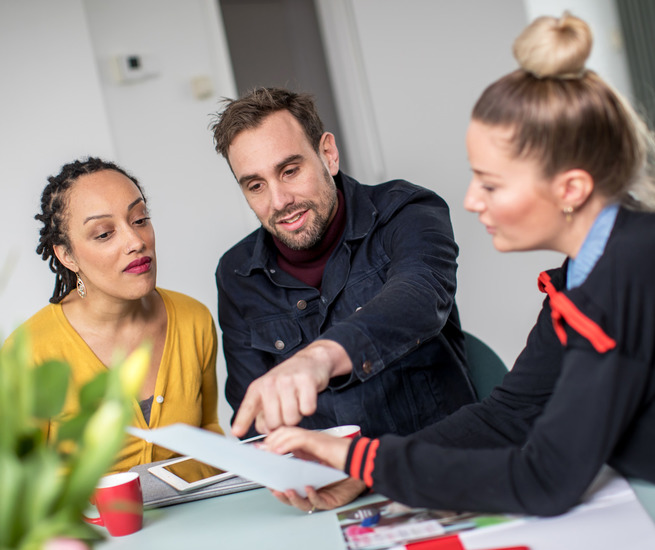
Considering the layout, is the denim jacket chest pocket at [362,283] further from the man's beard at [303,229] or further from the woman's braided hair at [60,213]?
the woman's braided hair at [60,213]

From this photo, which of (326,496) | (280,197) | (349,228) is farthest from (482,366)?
(326,496)

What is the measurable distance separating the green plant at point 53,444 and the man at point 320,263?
0.99 meters

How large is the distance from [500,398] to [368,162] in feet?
9.02

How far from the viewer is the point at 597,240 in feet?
3.11

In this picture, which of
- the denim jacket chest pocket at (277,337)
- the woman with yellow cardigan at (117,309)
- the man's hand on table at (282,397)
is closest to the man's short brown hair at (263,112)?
the woman with yellow cardigan at (117,309)

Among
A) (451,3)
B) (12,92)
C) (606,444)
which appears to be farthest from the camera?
(451,3)

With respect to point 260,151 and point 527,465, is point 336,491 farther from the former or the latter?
point 260,151

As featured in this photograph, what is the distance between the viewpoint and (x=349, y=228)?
1.87 m

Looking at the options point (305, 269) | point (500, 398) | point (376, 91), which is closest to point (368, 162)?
point (376, 91)

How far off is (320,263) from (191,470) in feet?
2.36

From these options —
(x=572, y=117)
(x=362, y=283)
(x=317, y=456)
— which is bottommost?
(x=317, y=456)

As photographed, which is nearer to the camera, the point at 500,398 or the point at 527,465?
the point at 527,465

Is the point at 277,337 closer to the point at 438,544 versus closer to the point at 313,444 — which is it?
the point at 313,444

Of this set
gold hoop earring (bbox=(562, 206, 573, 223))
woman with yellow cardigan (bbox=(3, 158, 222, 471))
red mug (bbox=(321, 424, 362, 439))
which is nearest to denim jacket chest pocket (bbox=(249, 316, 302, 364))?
woman with yellow cardigan (bbox=(3, 158, 222, 471))
